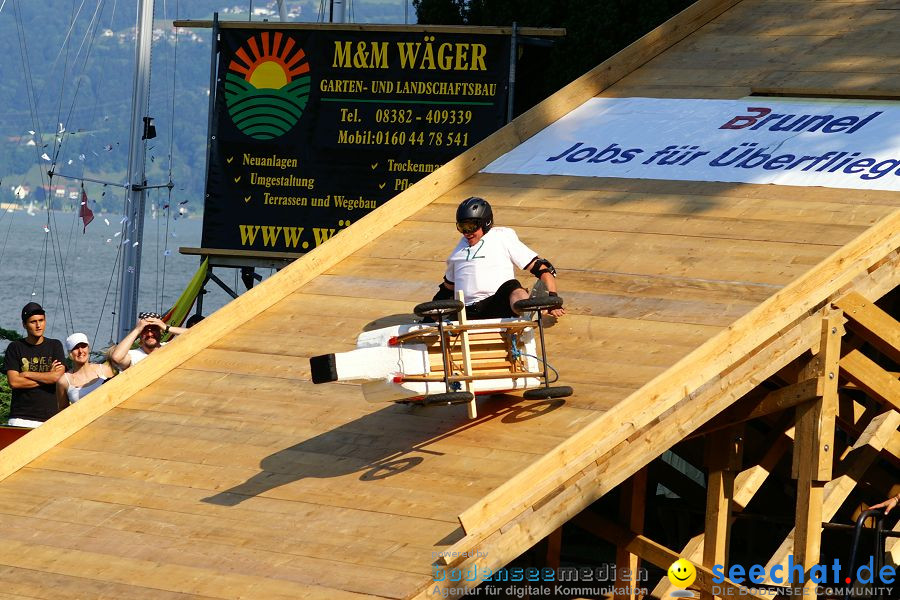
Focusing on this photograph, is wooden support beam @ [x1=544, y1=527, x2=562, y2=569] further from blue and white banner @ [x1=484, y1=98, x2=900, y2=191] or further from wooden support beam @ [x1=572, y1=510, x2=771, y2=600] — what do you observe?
blue and white banner @ [x1=484, y1=98, x2=900, y2=191]

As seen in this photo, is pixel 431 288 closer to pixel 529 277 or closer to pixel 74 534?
pixel 529 277

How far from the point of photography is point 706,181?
11.3 m

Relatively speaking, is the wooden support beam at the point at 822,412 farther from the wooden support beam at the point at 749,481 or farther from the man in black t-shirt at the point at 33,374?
the man in black t-shirt at the point at 33,374

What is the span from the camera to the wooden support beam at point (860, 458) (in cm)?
985

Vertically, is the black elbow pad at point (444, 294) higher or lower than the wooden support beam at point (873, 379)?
higher

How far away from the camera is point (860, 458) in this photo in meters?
9.93

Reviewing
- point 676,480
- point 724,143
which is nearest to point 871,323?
point 724,143


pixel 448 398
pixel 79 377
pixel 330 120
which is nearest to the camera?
pixel 448 398

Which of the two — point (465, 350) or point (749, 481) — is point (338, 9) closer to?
point (749, 481)

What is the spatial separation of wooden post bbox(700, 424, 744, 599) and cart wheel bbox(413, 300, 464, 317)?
222 cm

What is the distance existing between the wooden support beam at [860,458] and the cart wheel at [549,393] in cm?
243

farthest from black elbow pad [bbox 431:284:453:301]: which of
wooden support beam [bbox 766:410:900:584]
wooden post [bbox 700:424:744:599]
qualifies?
wooden support beam [bbox 766:410:900:584]

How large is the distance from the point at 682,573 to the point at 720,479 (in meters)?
0.67

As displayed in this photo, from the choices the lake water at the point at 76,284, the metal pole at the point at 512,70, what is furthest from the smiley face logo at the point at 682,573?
the lake water at the point at 76,284
